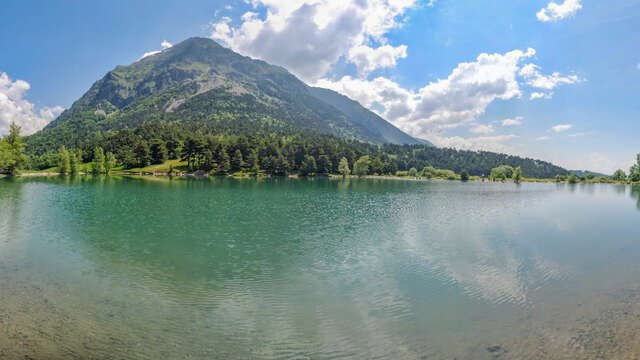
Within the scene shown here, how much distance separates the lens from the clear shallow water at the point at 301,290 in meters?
13.0

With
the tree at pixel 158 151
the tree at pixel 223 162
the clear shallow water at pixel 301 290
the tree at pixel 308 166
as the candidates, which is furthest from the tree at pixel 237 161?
the clear shallow water at pixel 301 290

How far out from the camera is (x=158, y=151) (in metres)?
186

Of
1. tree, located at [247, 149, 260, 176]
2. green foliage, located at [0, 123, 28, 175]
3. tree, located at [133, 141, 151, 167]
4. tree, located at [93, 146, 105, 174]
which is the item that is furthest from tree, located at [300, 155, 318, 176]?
green foliage, located at [0, 123, 28, 175]

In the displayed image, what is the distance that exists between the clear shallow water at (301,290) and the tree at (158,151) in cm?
15833

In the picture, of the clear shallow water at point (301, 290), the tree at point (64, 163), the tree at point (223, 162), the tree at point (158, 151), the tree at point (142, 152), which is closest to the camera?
the clear shallow water at point (301, 290)

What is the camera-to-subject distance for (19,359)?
1122 cm

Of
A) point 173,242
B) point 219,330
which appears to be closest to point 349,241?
point 173,242

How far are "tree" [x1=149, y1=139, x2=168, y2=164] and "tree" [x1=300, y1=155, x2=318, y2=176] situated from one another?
8218cm

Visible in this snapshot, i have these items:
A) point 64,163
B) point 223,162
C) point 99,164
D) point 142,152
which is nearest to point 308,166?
point 223,162

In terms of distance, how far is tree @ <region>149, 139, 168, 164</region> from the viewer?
18525 centimetres

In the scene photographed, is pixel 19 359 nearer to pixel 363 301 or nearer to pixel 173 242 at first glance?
pixel 363 301

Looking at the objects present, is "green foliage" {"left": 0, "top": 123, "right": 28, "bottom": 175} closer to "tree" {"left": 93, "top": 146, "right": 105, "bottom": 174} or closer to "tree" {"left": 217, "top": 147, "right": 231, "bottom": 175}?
"tree" {"left": 93, "top": 146, "right": 105, "bottom": 174}

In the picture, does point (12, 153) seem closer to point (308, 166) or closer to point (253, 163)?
point (253, 163)

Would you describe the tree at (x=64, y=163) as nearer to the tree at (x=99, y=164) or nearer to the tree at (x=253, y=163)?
the tree at (x=99, y=164)
